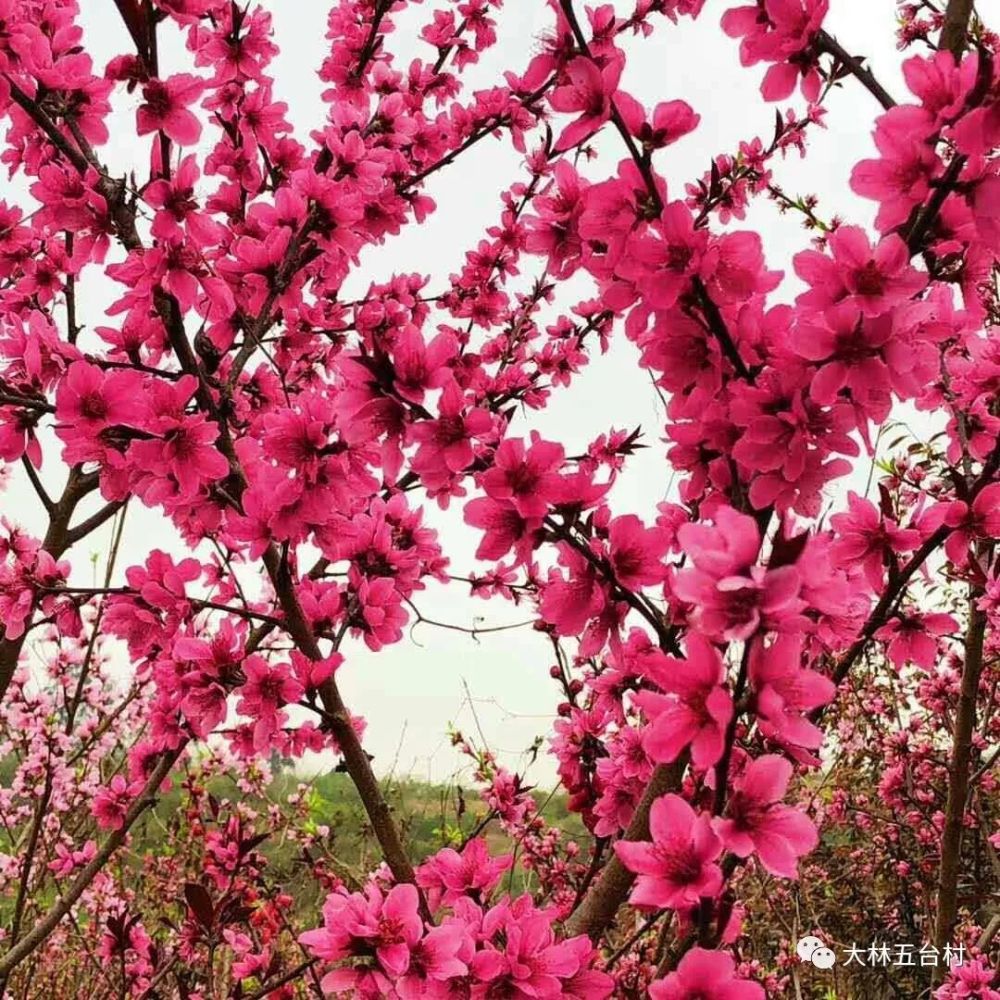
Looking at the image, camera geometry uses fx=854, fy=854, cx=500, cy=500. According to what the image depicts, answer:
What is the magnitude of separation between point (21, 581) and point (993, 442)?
2.14 meters

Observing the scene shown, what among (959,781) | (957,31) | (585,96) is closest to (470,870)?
(585,96)

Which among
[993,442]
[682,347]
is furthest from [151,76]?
[993,442]

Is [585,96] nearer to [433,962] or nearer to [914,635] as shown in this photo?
[914,635]

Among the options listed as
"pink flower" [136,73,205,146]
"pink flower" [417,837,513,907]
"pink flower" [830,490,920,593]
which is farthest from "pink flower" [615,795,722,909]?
"pink flower" [136,73,205,146]

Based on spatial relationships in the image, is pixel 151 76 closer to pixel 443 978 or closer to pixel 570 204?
pixel 570 204

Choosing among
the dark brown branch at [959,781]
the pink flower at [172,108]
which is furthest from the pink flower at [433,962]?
the dark brown branch at [959,781]

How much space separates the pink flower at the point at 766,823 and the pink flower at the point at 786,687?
5cm

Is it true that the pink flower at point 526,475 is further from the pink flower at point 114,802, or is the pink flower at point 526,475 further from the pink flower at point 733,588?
the pink flower at point 114,802

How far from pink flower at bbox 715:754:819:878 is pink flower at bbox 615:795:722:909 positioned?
3 centimetres

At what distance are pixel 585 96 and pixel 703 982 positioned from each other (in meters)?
1.17

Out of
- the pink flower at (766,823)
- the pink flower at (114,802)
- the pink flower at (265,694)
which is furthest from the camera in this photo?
the pink flower at (114,802)

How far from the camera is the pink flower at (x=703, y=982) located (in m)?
0.97

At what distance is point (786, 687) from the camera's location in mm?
908

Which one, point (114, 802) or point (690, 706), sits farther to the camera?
point (114, 802)
